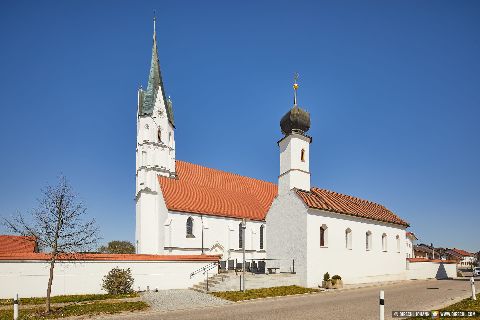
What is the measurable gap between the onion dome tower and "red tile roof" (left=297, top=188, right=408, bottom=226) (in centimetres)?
112

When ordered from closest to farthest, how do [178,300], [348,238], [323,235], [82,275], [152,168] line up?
[178,300] → [82,275] → [323,235] → [348,238] → [152,168]

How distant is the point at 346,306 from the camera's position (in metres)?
16.8

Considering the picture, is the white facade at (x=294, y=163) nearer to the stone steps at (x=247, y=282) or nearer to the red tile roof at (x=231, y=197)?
the red tile roof at (x=231, y=197)

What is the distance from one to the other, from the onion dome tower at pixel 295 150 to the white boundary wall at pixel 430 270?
15.6 m

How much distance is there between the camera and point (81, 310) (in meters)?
15.8

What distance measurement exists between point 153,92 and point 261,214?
18.6 meters

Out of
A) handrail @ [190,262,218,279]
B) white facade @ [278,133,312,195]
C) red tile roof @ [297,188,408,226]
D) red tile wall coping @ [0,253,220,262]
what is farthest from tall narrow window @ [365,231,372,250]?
handrail @ [190,262,218,279]

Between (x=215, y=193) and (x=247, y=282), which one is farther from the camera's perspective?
(x=215, y=193)

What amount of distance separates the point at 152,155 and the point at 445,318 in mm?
32070

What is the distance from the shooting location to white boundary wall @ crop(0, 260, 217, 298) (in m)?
20.3

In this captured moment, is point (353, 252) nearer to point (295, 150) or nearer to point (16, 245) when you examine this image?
point (295, 150)

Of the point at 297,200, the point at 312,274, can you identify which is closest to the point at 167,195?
the point at 297,200

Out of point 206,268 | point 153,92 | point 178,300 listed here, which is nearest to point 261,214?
point 206,268

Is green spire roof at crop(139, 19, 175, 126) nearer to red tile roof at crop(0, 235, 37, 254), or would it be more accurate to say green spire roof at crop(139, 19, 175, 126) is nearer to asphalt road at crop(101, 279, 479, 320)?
red tile roof at crop(0, 235, 37, 254)
